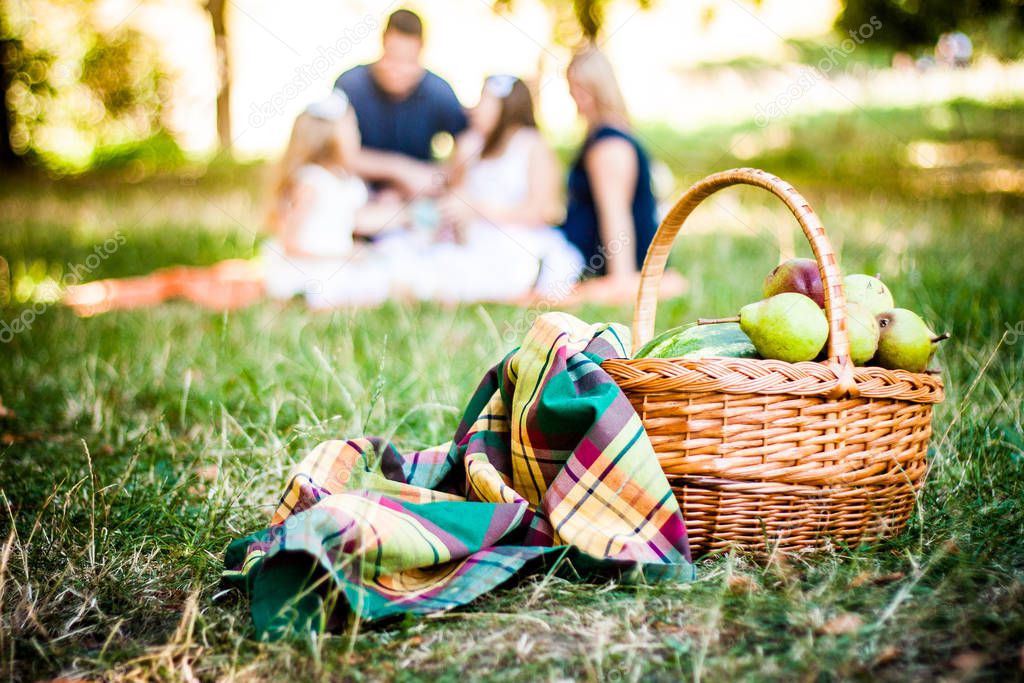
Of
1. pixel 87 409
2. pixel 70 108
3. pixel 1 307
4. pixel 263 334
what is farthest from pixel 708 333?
pixel 70 108

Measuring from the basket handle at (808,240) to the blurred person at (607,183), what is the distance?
282 cm

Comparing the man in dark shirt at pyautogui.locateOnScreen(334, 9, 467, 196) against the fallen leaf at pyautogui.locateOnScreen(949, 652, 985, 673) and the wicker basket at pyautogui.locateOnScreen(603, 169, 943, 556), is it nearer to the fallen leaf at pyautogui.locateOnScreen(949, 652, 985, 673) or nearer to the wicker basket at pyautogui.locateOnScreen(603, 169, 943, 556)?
the wicker basket at pyautogui.locateOnScreen(603, 169, 943, 556)

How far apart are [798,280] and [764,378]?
43cm

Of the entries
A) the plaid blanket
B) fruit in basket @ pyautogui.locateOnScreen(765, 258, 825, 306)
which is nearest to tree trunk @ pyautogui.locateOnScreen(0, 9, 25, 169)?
the plaid blanket

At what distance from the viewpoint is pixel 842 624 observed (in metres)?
1.44

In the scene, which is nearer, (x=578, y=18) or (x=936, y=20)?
(x=578, y=18)

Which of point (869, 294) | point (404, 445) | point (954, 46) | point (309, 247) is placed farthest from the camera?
point (954, 46)

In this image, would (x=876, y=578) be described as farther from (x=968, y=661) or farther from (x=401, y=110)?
(x=401, y=110)

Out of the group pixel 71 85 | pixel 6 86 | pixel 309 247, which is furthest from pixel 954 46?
pixel 71 85

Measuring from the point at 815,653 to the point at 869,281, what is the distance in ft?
3.06

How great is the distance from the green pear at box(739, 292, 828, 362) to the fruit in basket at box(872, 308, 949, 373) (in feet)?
0.56

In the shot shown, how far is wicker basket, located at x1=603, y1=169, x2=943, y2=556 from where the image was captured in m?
1.65

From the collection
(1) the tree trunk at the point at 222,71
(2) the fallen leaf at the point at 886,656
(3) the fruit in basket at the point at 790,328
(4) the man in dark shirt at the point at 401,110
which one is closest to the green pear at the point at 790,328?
(3) the fruit in basket at the point at 790,328

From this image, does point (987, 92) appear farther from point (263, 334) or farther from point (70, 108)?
point (70, 108)
